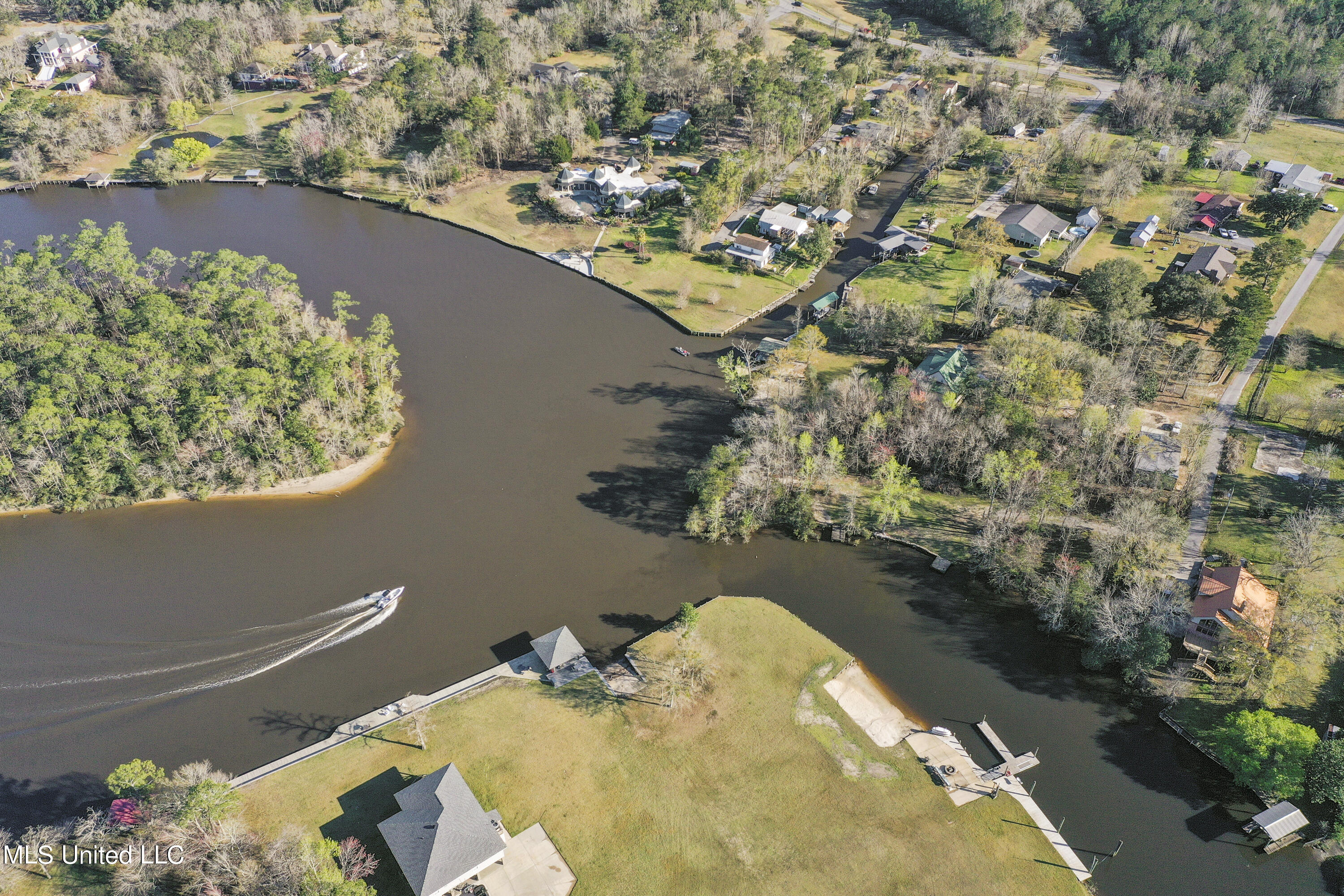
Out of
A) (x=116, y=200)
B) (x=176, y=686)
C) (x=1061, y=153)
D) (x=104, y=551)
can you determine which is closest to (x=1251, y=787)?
(x=176, y=686)

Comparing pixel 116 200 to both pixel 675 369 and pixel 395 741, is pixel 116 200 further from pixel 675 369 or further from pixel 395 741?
pixel 395 741

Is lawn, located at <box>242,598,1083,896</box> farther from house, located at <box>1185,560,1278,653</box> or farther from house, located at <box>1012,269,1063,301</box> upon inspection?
house, located at <box>1012,269,1063,301</box>

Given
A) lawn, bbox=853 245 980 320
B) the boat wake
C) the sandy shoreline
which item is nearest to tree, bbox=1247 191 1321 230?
lawn, bbox=853 245 980 320

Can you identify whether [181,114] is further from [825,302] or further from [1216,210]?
[1216,210]

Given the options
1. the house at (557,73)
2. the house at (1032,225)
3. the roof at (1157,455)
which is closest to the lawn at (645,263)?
the house at (557,73)

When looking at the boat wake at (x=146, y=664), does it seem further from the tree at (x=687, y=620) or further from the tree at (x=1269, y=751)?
the tree at (x=1269, y=751)

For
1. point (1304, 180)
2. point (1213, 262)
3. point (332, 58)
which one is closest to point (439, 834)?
point (1213, 262)
